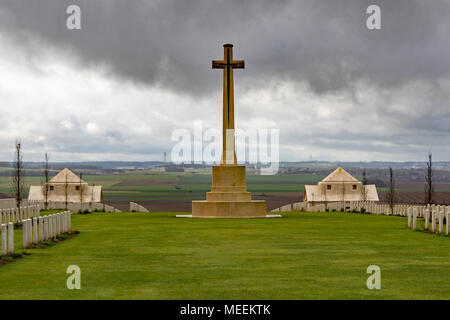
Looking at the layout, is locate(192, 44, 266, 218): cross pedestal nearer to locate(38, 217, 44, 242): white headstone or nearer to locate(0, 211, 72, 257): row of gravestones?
locate(0, 211, 72, 257): row of gravestones

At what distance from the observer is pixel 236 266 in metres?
15.1

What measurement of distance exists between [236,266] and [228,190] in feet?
79.4

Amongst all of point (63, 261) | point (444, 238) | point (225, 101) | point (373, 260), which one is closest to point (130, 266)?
point (63, 261)

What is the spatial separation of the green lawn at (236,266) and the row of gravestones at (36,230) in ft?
2.40

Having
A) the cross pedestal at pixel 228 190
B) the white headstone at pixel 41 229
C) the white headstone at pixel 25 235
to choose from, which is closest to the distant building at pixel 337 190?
the cross pedestal at pixel 228 190

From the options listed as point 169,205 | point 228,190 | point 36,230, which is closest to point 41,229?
point 36,230

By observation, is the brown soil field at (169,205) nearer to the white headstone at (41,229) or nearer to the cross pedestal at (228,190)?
the cross pedestal at (228,190)

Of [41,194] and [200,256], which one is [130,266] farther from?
[41,194]

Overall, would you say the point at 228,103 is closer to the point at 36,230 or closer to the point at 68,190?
the point at 36,230

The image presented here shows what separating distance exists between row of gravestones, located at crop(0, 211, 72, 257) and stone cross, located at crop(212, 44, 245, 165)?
1613 cm

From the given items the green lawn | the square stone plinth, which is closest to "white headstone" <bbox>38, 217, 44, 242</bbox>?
the green lawn
